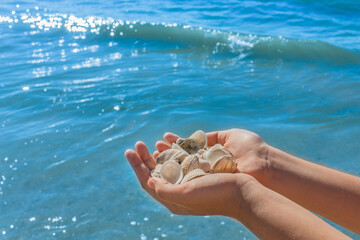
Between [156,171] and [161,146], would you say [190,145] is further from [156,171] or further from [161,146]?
[156,171]

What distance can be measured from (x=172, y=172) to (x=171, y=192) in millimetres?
464

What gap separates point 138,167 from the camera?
2764 millimetres

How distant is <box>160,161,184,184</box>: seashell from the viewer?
274cm

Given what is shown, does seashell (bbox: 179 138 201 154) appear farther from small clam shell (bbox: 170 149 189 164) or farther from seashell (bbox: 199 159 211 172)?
seashell (bbox: 199 159 211 172)

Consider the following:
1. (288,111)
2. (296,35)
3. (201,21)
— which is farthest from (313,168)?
(201,21)

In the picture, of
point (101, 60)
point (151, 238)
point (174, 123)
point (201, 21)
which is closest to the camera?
point (151, 238)

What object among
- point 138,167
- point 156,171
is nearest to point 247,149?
point 156,171

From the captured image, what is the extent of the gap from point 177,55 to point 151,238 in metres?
5.68

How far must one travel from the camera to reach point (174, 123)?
5.57m

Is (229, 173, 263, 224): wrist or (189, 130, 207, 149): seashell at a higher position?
(229, 173, 263, 224): wrist

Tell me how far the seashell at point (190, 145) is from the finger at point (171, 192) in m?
0.86

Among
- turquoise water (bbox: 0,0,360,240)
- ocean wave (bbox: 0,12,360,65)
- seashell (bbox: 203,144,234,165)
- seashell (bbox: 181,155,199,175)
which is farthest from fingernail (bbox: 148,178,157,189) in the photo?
ocean wave (bbox: 0,12,360,65)

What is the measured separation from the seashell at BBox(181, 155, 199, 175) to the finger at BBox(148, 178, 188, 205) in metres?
0.40

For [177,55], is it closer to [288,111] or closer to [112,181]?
[288,111]
